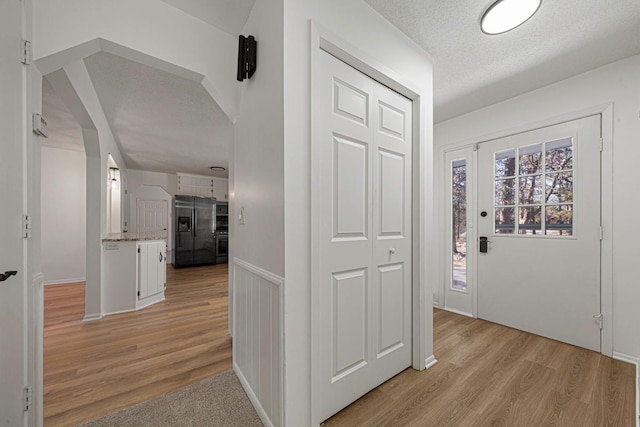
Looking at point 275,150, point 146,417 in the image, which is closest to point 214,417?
point 146,417

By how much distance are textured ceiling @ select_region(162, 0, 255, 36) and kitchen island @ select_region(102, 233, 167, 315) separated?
2.74m

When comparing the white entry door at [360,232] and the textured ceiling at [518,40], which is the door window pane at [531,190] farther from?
the white entry door at [360,232]

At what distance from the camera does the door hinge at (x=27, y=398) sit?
121 centimetres

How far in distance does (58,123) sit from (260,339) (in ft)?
14.0

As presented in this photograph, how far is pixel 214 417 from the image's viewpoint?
148cm

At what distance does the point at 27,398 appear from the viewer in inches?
48.3

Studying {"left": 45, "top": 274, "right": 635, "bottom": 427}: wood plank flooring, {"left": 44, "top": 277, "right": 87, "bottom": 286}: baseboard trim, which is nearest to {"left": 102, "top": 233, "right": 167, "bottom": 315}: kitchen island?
{"left": 45, "top": 274, "right": 635, "bottom": 427}: wood plank flooring

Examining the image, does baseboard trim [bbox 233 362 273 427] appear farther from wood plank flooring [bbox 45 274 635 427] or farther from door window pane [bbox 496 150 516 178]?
door window pane [bbox 496 150 516 178]

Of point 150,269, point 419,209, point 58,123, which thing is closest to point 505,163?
point 419,209

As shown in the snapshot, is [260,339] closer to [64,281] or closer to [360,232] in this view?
[360,232]

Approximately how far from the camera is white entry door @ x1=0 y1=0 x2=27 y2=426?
1.09 metres

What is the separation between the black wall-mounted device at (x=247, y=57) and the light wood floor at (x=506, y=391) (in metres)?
2.13

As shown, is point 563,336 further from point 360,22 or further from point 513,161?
point 360,22

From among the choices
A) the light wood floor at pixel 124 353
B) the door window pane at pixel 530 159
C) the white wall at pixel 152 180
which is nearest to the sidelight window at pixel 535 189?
the door window pane at pixel 530 159
